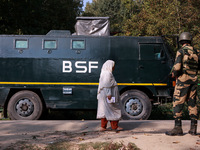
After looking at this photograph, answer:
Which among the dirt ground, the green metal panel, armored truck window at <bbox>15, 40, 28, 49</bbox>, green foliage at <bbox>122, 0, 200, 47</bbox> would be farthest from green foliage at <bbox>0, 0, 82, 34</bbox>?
the dirt ground

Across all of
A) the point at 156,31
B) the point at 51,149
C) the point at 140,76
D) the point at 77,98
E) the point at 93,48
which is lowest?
the point at 51,149

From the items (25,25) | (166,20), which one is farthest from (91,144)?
(25,25)

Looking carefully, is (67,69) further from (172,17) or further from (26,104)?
(172,17)

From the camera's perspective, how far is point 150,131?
27.6 feet

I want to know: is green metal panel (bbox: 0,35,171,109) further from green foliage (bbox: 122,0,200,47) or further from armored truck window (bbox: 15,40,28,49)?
green foliage (bbox: 122,0,200,47)

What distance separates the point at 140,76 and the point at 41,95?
128 inches

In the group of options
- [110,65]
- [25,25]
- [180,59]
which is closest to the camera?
[180,59]

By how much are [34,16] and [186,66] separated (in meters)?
19.6

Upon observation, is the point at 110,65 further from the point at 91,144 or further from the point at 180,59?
the point at 91,144

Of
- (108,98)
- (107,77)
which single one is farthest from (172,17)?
(108,98)

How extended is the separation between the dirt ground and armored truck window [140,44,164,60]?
2.64 m

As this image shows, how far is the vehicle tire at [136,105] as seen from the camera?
11.0 m

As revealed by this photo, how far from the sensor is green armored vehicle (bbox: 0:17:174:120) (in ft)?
35.9

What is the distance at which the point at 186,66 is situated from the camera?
7113 millimetres
